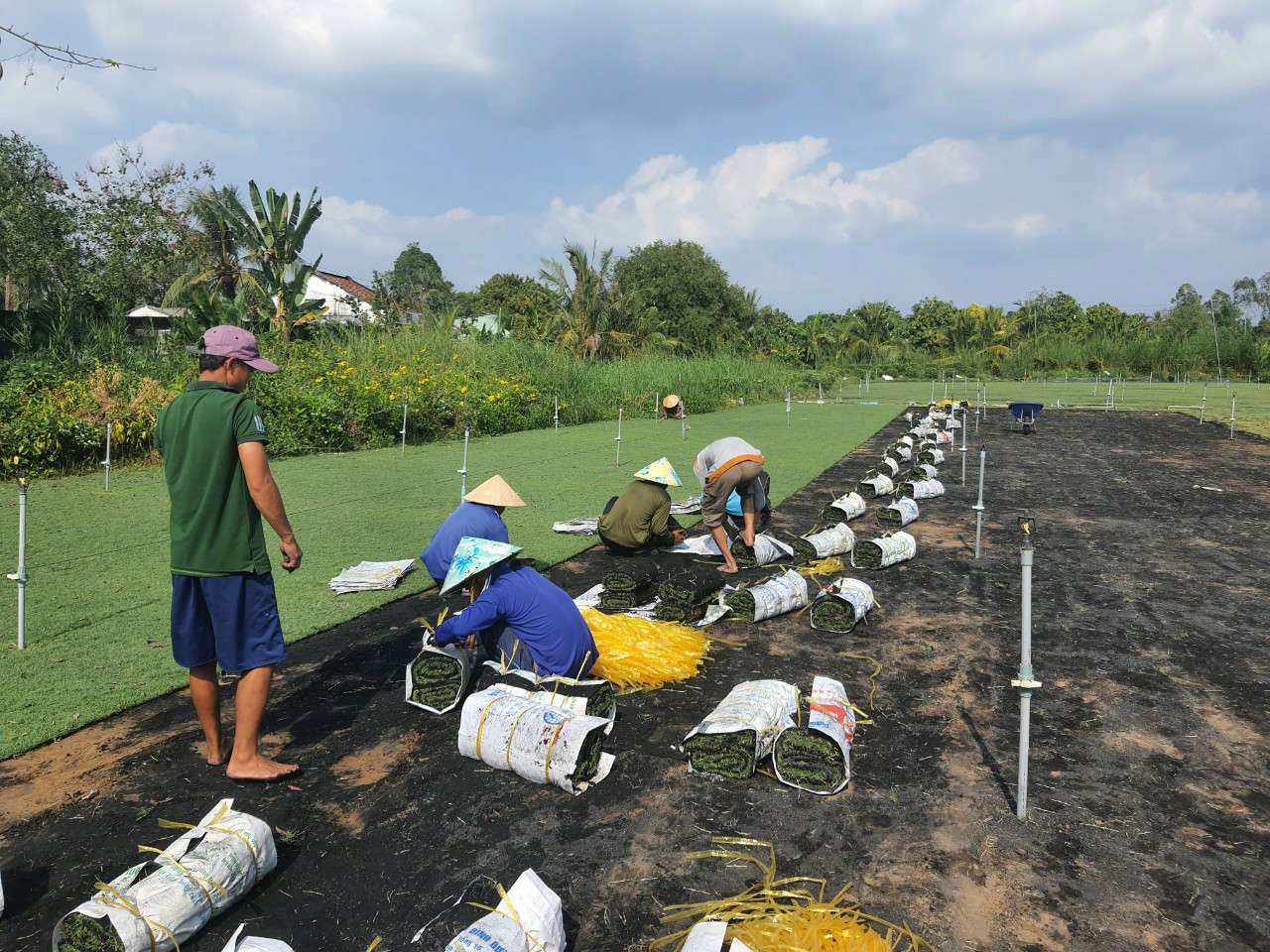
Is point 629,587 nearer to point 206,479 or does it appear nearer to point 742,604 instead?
point 742,604

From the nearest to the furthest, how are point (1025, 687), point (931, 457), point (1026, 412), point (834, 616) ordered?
point (1025, 687), point (834, 616), point (931, 457), point (1026, 412)

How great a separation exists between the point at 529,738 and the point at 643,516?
3.89 m

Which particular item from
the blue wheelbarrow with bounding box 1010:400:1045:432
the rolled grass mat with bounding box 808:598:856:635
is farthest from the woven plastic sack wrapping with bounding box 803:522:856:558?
the blue wheelbarrow with bounding box 1010:400:1045:432

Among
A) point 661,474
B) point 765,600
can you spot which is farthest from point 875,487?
point 765,600

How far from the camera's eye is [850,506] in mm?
10172

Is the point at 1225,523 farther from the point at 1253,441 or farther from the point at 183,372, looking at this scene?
the point at 183,372

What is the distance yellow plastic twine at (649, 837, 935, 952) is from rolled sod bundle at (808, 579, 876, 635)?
2984mm

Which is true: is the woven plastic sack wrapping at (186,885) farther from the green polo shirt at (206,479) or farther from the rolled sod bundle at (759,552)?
the rolled sod bundle at (759,552)

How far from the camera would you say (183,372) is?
15211mm

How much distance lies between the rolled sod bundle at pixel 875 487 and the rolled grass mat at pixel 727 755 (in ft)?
26.3

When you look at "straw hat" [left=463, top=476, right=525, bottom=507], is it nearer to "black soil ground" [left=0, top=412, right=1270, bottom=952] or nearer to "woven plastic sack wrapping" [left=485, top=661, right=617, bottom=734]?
"black soil ground" [left=0, top=412, right=1270, bottom=952]

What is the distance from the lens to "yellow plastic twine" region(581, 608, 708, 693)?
200 inches

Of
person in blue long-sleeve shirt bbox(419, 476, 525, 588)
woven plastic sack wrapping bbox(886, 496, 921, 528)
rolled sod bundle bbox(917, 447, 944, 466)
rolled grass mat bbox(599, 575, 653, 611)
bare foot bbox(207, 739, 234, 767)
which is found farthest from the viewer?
rolled sod bundle bbox(917, 447, 944, 466)

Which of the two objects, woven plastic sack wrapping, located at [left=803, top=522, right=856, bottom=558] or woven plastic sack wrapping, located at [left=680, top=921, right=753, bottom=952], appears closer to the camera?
woven plastic sack wrapping, located at [left=680, top=921, right=753, bottom=952]
